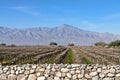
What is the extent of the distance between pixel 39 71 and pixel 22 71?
1.10m

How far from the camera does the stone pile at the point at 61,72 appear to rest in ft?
58.7

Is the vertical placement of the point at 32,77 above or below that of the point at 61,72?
below

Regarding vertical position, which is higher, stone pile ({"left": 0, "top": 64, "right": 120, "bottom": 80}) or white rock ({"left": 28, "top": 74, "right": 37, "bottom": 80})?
stone pile ({"left": 0, "top": 64, "right": 120, "bottom": 80})

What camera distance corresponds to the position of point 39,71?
19.0 m

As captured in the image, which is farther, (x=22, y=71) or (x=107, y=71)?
(x=22, y=71)

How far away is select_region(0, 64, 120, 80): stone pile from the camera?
704 inches

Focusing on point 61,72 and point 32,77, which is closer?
point 61,72

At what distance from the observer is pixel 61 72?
1853 centimetres

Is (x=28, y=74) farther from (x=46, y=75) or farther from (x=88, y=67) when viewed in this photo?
(x=88, y=67)

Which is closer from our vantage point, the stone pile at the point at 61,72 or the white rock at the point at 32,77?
the stone pile at the point at 61,72

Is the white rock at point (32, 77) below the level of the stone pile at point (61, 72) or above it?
below

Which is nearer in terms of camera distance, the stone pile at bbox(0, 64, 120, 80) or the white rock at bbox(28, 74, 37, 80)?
the stone pile at bbox(0, 64, 120, 80)

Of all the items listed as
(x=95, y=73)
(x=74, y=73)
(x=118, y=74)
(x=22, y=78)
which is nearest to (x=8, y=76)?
(x=22, y=78)

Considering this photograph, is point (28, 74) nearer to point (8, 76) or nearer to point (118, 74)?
point (8, 76)
